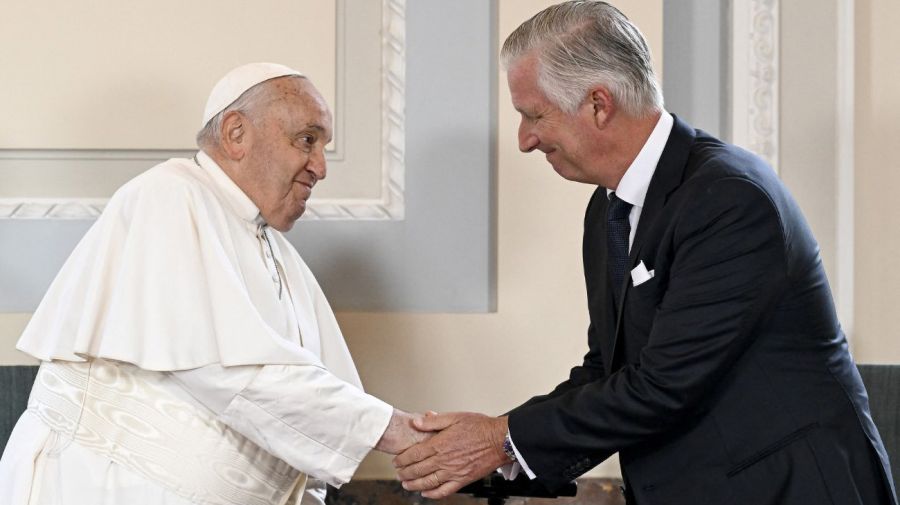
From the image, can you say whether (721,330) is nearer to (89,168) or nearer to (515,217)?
(515,217)

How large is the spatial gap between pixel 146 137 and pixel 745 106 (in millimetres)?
2074

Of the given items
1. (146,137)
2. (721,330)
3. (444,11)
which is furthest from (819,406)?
(146,137)

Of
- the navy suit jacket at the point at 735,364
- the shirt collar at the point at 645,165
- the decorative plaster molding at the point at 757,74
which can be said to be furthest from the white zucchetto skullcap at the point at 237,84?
the decorative plaster molding at the point at 757,74

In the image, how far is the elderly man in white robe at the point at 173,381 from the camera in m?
2.45

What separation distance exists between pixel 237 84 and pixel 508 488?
1.30 m

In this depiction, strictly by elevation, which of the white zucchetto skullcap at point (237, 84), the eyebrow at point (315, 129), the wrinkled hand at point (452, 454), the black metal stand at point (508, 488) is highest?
the white zucchetto skullcap at point (237, 84)

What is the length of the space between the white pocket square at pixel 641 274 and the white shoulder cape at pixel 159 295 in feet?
2.75

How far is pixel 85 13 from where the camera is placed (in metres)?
3.51

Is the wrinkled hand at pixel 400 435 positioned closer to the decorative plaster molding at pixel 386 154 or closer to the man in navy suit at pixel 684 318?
the man in navy suit at pixel 684 318

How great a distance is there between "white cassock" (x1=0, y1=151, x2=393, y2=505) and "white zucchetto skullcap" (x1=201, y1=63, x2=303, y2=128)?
9.4 inches

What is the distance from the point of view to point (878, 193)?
3.63 meters

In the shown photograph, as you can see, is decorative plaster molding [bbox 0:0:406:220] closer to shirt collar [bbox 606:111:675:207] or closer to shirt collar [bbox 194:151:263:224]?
shirt collar [bbox 194:151:263:224]

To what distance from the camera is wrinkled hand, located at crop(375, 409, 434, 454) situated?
106 inches

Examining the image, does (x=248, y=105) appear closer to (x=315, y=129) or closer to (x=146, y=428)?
(x=315, y=129)
